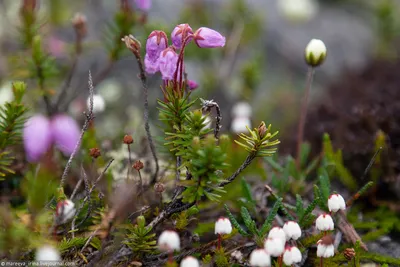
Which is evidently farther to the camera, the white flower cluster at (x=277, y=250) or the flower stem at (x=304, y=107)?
the flower stem at (x=304, y=107)

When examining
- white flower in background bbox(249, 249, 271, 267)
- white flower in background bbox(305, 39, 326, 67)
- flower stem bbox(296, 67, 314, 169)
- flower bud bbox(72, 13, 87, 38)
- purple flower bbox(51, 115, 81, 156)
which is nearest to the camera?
white flower in background bbox(249, 249, 271, 267)

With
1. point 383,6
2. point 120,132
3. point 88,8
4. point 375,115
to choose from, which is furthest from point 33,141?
point 383,6

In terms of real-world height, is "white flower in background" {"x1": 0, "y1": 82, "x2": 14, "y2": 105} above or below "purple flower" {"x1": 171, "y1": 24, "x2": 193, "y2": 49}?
below

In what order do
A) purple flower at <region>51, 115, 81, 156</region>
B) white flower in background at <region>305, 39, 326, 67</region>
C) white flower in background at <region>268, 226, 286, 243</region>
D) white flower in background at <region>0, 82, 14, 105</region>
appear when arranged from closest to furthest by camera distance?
white flower in background at <region>268, 226, 286, 243</region> → purple flower at <region>51, 115, 81, 156</region> → white flower in background at <region>305, 39, 326, 67</region> → white flower in background at <region>0, 82, 14, 105</region>

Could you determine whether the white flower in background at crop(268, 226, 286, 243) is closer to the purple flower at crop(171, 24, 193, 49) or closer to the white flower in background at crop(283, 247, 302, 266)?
the white flower in background at crop(283, 247, 302, 266)

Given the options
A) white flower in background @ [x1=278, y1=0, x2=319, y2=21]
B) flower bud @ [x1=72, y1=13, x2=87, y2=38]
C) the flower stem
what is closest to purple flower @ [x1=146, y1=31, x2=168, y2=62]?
the flower stem

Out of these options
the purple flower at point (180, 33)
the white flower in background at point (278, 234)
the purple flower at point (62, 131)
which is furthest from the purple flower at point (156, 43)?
the white flower in background at point (278, 234)

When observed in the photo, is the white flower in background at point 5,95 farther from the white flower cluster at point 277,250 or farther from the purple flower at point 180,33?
the white flower cluster at point 277,250
